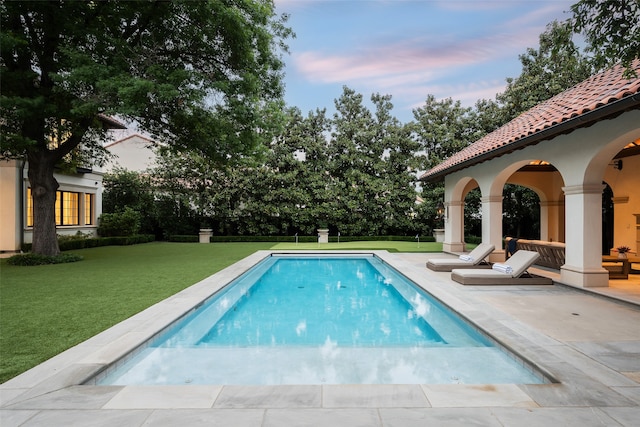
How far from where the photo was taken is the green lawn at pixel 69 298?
4.93 metres

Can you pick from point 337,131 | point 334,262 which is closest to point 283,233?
point 337,131

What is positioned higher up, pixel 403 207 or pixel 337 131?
pixel 337 131

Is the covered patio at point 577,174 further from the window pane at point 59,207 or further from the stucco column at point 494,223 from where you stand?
the window pane at point 59,207

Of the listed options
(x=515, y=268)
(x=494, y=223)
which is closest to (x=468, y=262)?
(x=515, y=268)

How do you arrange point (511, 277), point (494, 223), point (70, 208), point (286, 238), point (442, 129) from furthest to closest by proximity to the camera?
point (286, 238)
point (442, 129)
point (70, 208)
point (494, 223)
point (511, 277)

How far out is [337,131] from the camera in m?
28.9

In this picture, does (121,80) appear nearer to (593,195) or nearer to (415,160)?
(593,195)

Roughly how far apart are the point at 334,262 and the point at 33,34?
13629mm

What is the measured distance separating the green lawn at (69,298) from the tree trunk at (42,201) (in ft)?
4.22

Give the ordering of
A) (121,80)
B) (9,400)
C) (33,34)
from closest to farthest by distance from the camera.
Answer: (9,400), (121,80), (33,34)

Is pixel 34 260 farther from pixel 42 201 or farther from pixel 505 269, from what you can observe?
pixel 505 269

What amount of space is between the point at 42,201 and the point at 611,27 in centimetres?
1655

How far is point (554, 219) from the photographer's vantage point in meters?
17.3

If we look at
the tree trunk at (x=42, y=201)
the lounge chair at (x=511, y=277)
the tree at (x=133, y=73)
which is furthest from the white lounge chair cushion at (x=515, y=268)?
the tree trunk at (x=42, y=201)
